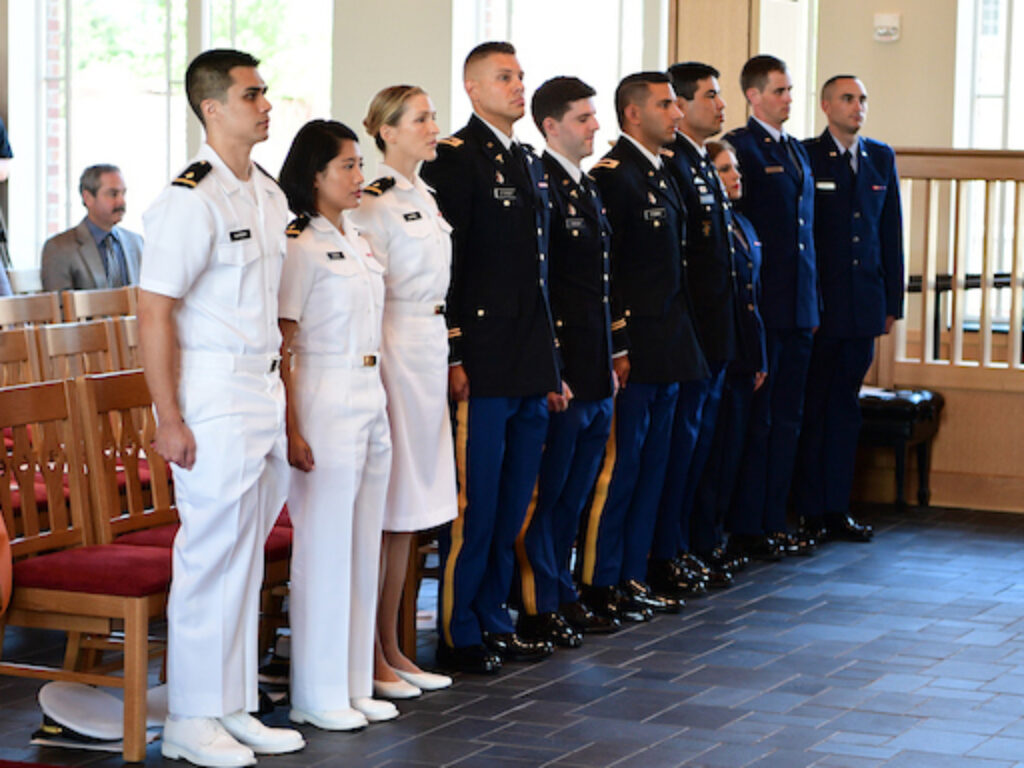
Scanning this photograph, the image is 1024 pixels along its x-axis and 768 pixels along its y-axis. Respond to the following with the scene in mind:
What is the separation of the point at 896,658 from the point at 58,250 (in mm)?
4439

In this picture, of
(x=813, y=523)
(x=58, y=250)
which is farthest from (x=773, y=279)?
(x=58, y=250)

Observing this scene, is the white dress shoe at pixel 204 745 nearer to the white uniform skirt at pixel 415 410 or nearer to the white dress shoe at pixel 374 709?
the white dress shoe at pixel 374 709

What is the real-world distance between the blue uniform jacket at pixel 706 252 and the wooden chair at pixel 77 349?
212cm

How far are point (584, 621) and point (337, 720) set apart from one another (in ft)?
4.55

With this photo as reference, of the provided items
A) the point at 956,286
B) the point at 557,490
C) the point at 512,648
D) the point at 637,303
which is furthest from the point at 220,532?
the point at 956,286

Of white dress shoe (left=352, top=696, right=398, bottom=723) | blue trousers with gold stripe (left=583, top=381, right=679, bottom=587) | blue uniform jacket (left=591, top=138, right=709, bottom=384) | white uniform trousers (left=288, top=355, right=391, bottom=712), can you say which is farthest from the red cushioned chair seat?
blue uniform jacket (left=591, top=138, right=709, bottom=384)

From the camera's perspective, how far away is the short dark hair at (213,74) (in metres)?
4.15

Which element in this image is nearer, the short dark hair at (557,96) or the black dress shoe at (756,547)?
the short dark hair at (557,96)

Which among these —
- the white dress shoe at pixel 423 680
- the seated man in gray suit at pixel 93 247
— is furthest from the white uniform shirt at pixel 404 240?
the seated man in gray suit at pixel 93 247

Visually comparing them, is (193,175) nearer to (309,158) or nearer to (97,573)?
(309,158)

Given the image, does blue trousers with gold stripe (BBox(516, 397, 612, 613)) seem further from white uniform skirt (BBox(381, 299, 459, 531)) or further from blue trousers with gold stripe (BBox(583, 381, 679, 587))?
white uniform skirt (BBox(381, 299, 459, 531))

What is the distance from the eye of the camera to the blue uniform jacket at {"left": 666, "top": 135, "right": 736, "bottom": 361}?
6227mm

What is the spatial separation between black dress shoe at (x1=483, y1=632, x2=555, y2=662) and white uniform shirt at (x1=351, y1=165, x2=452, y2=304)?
1139 mm

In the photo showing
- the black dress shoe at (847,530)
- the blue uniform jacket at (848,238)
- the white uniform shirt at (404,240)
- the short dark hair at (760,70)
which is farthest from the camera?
the black dress shoe at (847,530)
